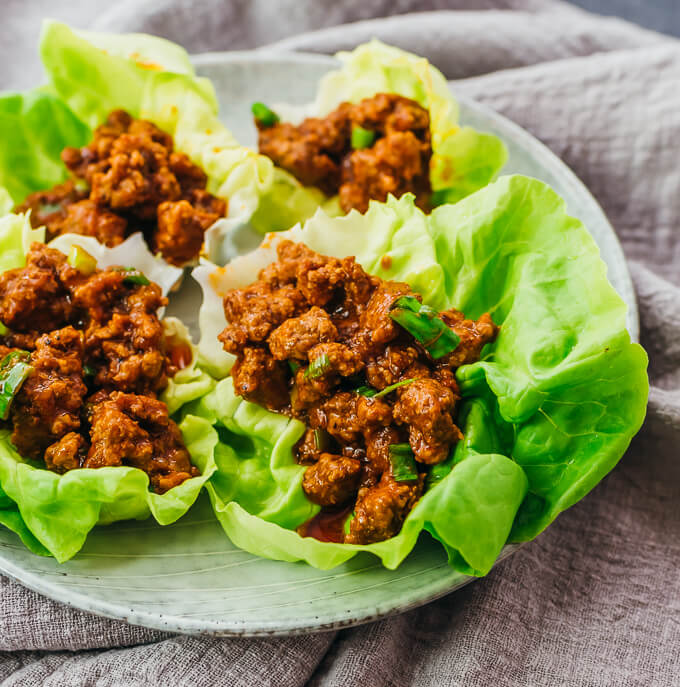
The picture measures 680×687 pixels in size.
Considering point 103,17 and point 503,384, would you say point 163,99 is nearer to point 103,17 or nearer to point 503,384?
point 103,17

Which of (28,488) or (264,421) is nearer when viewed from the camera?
(28,488)

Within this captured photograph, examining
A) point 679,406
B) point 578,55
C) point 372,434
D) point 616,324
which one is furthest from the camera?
point 578,55

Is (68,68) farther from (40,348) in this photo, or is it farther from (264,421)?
(264,421)

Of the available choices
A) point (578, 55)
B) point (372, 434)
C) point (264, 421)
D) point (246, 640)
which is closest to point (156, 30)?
point (578, 55)

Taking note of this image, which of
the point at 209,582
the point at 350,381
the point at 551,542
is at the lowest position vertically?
the point at 551,542

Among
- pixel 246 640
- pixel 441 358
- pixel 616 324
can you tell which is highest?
pixel 616 324

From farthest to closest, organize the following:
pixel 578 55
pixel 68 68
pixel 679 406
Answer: pixel 578 55 < pixel 68 68 < pixel 679 406

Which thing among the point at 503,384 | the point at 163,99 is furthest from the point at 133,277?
the point at 503,384

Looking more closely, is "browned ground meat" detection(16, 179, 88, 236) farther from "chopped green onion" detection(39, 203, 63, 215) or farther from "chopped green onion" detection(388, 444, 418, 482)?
"chopped green onion" detection(388, 444, 418, 482)
